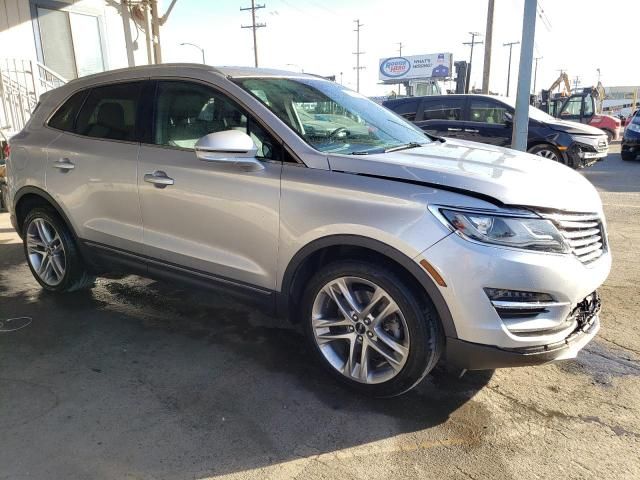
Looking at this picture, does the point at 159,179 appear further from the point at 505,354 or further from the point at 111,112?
the point at 505,354

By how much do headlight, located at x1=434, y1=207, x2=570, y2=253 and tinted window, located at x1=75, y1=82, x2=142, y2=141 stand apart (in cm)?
243

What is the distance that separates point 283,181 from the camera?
3.00 metres

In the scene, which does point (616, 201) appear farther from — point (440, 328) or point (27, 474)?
point (27, 474)

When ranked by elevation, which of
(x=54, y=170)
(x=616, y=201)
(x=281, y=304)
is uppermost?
(x=54, y=170)

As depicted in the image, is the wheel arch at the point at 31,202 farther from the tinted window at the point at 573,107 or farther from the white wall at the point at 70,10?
the tinted window at the point at 573,107

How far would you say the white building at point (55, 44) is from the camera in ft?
32.7

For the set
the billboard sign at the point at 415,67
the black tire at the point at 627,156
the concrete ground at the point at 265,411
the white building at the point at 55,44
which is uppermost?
the billboard sign at the point at 415,67

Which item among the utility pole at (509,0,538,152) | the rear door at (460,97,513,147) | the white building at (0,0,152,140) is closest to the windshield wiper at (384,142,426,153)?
the utility pole at (509,0,538,152)

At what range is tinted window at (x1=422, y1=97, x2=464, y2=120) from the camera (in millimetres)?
10781

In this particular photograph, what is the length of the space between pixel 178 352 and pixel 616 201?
26.0 ft

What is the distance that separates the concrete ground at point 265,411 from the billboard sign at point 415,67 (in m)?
65.1

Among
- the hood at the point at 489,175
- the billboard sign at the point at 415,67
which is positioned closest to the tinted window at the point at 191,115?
the hood at the point at 489,175

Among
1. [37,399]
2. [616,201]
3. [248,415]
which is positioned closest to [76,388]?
[37,399]

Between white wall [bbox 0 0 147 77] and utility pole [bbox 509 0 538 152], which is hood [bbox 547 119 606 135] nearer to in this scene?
utility pole [bbox 509 0 538 152]
